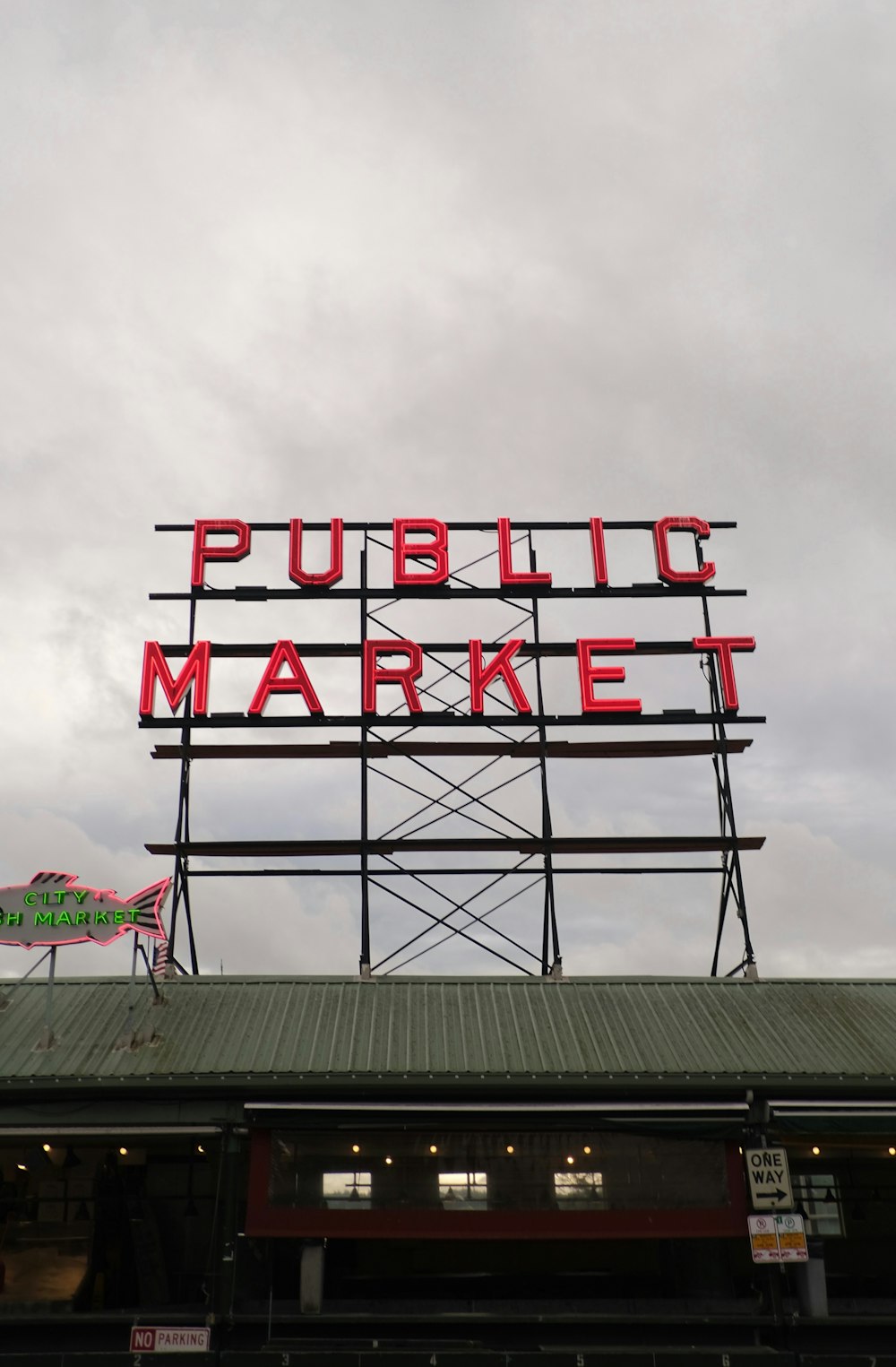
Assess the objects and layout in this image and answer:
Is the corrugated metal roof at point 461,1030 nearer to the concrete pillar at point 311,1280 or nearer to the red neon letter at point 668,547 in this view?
the concrete pillar at point 311,1280

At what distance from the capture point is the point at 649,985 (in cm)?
2300

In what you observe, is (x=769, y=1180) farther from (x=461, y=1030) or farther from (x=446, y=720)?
(x=446, y=720)

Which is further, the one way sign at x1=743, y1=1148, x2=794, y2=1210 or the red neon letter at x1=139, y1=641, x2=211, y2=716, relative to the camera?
the red neon letter at x1=139, y1=641, x2=211, y2=716

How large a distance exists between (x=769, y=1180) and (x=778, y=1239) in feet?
3.04

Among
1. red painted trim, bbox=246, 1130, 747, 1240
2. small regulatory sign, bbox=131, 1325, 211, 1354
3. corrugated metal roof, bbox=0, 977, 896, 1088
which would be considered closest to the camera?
small regulatory sign, bbox=131, 1325, 211, 1354

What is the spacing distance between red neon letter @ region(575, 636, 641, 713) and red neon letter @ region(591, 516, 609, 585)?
205 cm

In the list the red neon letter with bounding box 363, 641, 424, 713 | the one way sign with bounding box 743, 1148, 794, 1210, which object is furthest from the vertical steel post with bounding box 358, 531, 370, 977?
the one way sign with bounding box 743, 1148, 794, 1210

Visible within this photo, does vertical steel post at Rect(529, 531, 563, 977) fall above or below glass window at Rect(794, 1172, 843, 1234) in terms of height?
above

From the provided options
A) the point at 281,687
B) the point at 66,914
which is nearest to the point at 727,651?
the point at 281,687

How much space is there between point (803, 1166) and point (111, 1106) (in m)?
14.8

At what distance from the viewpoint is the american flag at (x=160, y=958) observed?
24.2 meters

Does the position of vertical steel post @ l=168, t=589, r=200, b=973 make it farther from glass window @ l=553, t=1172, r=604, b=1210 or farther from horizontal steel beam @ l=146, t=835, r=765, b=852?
glass window @ l=553, t=1172, r=604, b=1210

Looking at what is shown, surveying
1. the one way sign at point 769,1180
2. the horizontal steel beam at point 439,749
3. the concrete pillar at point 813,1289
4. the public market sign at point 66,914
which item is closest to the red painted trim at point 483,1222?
the one way sign at point 769,1180

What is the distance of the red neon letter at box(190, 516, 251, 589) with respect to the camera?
1190 inches
